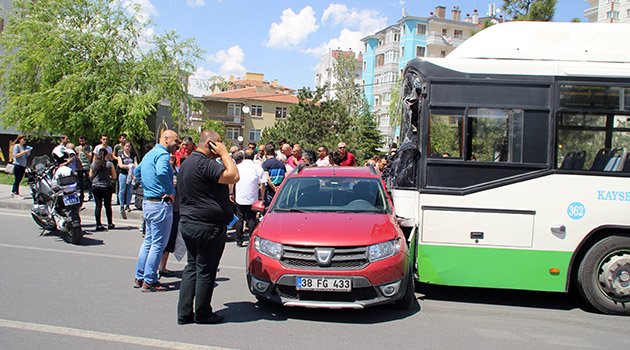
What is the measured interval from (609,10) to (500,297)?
50108mm

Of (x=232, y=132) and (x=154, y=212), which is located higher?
(x=232, y=132)

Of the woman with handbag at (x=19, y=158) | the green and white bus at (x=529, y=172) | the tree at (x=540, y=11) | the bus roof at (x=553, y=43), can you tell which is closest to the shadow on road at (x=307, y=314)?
the green and white bus at (x=529, y=172)

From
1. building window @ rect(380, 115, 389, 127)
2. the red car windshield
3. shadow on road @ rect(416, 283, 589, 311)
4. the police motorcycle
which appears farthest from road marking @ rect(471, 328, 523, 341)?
building window @ rect(380, 115, 389, 127)

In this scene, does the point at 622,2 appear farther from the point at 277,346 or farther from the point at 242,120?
the point at 277,346

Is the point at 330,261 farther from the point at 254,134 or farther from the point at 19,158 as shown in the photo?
the point at 254,134

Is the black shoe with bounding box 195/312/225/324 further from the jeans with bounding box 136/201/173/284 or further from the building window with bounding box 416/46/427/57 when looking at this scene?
the building window with bounding box 416/46/427/57

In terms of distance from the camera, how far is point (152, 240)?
21.8 feet

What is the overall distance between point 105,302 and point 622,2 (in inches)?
2206

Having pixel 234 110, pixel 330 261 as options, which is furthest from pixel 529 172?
pixel 234 110

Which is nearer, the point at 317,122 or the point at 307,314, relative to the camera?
the point at 307,314

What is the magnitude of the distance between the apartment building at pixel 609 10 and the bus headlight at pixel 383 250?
165 ft

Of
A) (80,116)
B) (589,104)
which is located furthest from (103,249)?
(80,116)

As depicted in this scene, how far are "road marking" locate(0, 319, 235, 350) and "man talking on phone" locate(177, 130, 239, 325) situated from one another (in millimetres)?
562

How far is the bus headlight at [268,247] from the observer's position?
5745 millimetres
